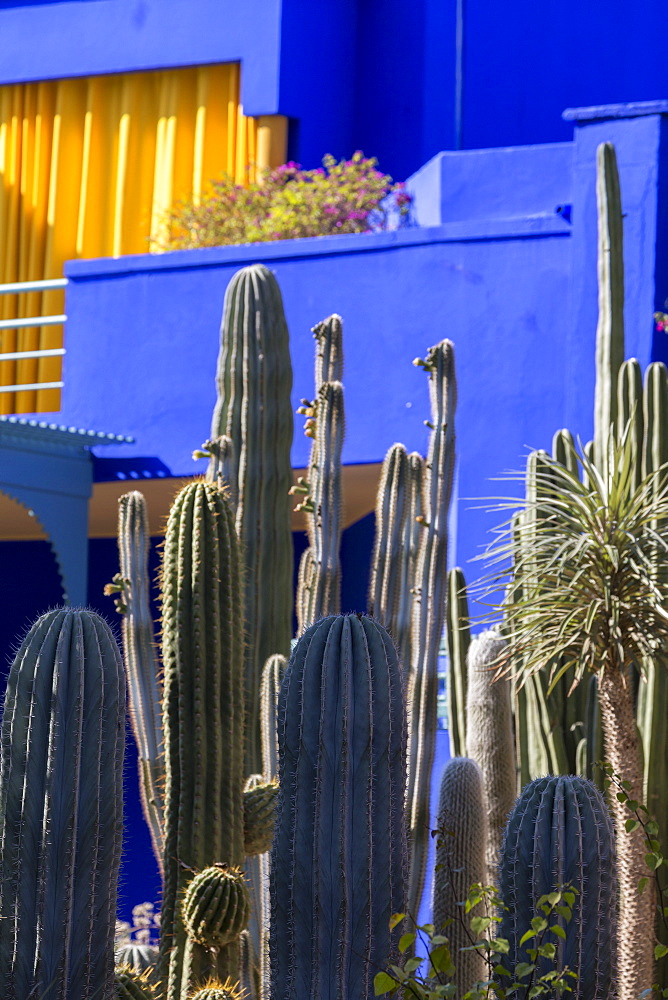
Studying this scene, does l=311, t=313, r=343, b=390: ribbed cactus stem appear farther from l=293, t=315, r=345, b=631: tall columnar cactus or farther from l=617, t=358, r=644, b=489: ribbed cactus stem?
l=617, t=358, r=644, b=489: ribbed cactus stem

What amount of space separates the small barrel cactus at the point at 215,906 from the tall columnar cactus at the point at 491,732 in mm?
2100

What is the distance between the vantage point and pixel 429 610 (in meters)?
6.20

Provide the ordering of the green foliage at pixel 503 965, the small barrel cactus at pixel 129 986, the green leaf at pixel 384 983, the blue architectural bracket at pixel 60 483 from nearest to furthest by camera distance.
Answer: the green leaf at pixel 384 983
the green foliage at pixel 503 965
the small barrel cactus at pixel 129 986
the blue architectural bracket at pixel 60 483

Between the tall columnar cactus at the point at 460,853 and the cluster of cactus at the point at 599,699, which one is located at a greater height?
the cluster of cactus at the point at 599,699

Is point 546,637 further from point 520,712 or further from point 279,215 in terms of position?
point 279,215

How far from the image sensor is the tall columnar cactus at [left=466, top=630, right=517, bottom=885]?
6.27 m

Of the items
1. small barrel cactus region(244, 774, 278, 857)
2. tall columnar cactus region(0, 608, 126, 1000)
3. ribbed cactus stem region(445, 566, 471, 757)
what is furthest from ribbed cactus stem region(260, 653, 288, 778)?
tall columnar cactus region(0, 608, 126, 1000)

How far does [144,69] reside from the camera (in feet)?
40.7

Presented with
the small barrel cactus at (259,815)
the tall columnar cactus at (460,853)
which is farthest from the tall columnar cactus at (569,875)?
the tall columnar cactus at (460,853)

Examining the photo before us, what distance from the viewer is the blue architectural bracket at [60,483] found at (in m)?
9.28

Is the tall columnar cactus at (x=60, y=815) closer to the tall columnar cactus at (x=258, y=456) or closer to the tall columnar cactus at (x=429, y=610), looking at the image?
the tall columnar cactus at (x=258, y=456)

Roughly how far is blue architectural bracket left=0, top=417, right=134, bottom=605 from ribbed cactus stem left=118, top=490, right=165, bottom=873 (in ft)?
10.3

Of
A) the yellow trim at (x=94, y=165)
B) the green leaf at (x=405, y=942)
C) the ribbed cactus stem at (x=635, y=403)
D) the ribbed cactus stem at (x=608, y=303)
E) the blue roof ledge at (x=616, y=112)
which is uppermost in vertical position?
the yellow trim at (x=94, y=165)

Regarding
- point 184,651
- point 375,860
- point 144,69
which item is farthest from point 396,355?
point 375,860
